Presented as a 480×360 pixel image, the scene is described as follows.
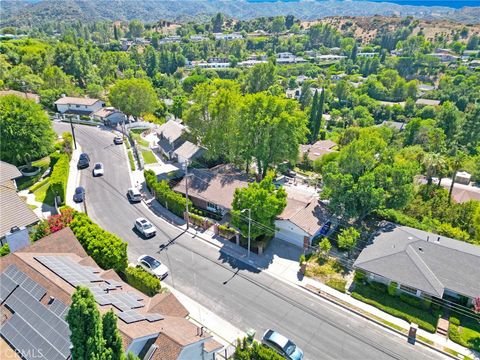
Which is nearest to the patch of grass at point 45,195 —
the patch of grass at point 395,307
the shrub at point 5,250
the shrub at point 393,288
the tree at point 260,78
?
the shrub at point 5,250

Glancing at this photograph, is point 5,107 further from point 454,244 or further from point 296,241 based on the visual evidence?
point 454,244

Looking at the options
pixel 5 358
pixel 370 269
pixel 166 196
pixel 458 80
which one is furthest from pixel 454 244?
pixel 458 80

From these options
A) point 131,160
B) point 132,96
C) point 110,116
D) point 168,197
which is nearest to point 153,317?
point 168,197

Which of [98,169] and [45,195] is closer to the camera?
[45,195]

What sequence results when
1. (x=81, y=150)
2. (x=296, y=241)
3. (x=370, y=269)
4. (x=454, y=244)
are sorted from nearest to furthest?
(x=370, y=269)
(x=454, y=244)
(x=296, y=241)
(x=81, y=150)

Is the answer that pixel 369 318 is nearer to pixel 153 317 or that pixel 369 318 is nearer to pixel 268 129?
pixel 153 317

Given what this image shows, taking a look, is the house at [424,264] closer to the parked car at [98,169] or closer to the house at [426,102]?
the parked car at [98,169]

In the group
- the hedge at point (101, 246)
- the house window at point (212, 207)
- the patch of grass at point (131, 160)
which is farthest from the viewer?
the patch of grass at point (131, 160)
